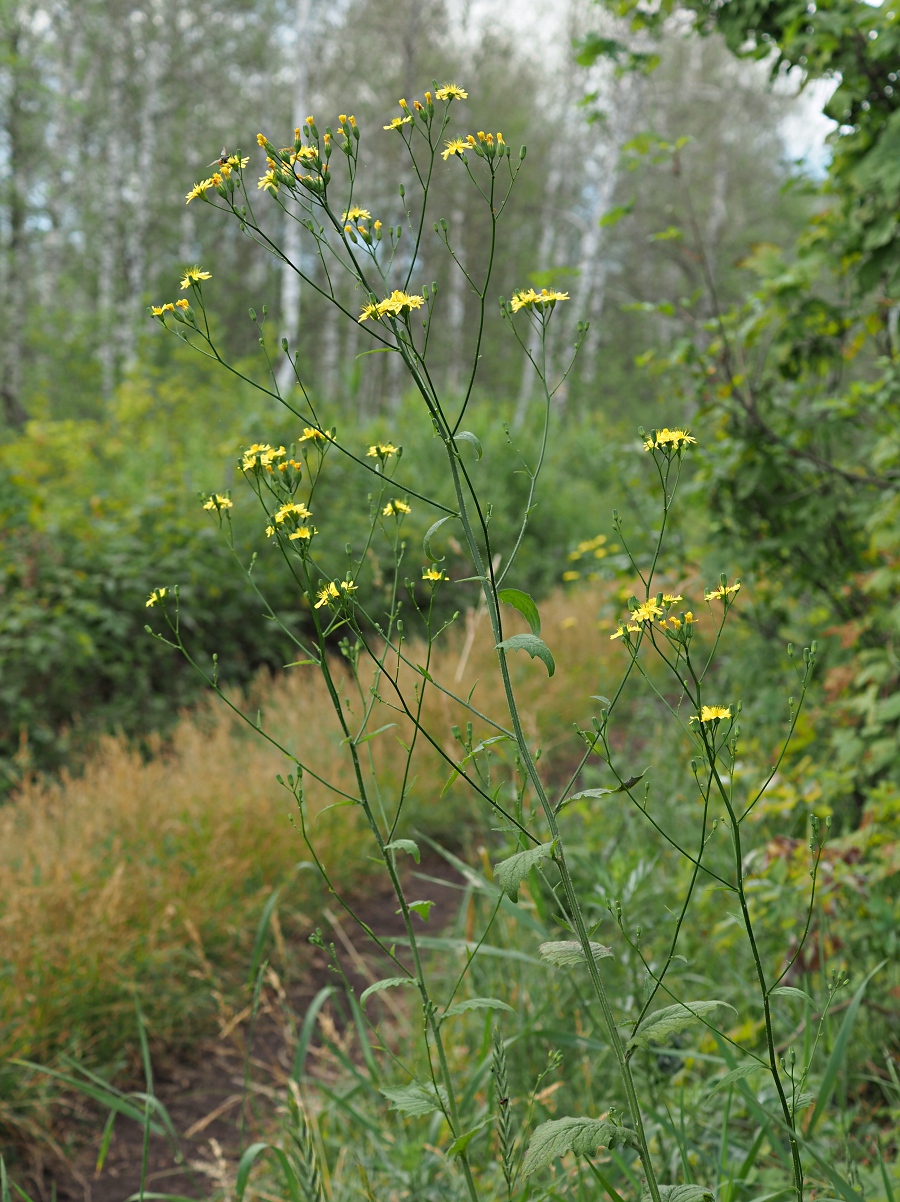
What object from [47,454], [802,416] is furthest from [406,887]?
[47,454]

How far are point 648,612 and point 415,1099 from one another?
29.6 inches

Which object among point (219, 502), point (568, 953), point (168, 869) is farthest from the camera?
point (168, 869)

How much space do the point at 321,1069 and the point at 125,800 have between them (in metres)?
1.46

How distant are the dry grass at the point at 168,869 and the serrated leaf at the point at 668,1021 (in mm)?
1505

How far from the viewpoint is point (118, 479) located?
7441mm

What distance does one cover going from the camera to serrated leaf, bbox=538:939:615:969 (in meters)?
1.09

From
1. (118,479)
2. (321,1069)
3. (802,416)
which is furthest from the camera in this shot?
(118,479)

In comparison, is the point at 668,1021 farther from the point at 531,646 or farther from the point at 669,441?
the point at 669,441

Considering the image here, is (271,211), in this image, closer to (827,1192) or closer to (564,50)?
(564,50)

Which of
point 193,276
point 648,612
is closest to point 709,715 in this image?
point 648,612

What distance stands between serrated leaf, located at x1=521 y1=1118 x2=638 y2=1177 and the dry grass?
1.47 metres

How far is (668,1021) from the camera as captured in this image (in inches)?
41.8

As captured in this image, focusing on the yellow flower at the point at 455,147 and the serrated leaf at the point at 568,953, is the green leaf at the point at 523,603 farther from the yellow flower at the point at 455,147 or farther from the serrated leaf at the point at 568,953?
the yellow flower at the point at 455,147

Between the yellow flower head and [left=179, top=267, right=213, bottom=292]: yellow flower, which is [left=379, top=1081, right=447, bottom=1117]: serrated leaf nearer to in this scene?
the yellow flower head
